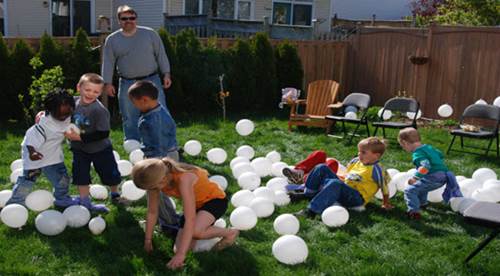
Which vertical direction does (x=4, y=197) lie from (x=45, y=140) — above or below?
below

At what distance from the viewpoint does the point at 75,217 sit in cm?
450

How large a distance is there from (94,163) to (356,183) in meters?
2.41

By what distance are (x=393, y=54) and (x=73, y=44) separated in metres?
6.65

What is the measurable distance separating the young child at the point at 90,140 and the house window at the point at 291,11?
51.2 ft

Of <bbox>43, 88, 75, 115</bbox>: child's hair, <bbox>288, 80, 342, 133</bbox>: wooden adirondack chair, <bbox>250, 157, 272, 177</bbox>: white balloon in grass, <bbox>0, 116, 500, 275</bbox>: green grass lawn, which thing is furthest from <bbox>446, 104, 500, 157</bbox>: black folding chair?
<bbox>43, 88, 75, 115</bbox>: child's hair

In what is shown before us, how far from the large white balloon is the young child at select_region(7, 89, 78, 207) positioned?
0.39ft

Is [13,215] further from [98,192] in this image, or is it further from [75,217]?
[98,192]

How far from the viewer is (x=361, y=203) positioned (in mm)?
5152

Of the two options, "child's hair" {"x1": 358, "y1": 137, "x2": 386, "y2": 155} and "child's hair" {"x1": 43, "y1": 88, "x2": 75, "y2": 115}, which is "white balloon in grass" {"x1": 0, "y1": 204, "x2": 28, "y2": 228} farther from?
"child's hair" {"x1": 358, "y1": 137, "x2": 386, "y2": 155}

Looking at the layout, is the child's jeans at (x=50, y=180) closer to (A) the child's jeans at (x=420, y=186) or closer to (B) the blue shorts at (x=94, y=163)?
(B) the blue shorts at (x=94, y=163)

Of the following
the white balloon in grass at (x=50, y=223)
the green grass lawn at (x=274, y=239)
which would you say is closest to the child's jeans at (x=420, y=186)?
the green grass lawn at (x=274, y=239)

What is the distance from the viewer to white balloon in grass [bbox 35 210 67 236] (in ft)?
14.2

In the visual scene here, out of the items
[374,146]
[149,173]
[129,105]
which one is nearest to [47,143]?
[149,173]

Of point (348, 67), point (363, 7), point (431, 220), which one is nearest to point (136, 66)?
point (431, 220)
